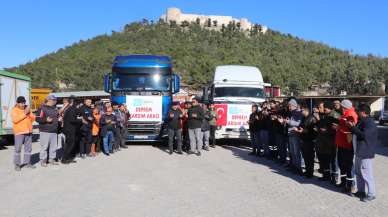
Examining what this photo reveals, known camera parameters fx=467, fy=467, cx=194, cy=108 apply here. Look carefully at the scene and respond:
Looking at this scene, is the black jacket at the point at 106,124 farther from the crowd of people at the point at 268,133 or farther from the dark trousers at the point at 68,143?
the dark trousers at the point at 68,143

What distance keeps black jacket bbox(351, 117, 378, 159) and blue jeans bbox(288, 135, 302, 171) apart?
282cm

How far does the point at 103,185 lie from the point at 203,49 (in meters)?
69.5

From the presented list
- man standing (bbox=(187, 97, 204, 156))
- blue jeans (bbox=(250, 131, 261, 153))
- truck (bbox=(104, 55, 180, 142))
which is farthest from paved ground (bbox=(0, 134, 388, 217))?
truck (bbox=(104, 55, 180, 142))

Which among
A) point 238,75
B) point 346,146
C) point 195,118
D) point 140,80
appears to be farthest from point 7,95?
point 346,146

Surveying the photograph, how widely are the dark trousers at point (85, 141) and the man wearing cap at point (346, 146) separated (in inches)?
297

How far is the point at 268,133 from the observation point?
46.8ft

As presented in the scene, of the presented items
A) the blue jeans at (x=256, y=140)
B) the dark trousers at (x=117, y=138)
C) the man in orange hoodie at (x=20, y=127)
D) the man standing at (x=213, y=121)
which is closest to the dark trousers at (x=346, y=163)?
the blue jeans at (x=256, y=140)

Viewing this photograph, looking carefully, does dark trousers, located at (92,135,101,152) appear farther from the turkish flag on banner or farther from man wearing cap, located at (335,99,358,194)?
man wearing cap, located at (335,99,358,194)

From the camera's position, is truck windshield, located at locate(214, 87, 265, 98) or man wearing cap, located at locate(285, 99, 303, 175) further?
truck windshield, located at locate(214, 87, 265, 98)

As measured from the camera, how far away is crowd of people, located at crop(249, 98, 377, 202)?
26.4 ft

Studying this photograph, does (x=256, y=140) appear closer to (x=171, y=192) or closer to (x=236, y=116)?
(x=236, y=116)

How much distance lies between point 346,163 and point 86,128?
7.79 meters

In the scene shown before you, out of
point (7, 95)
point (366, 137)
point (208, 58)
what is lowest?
point (366, 137)

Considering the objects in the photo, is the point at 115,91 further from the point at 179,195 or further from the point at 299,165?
the point at 179,195
